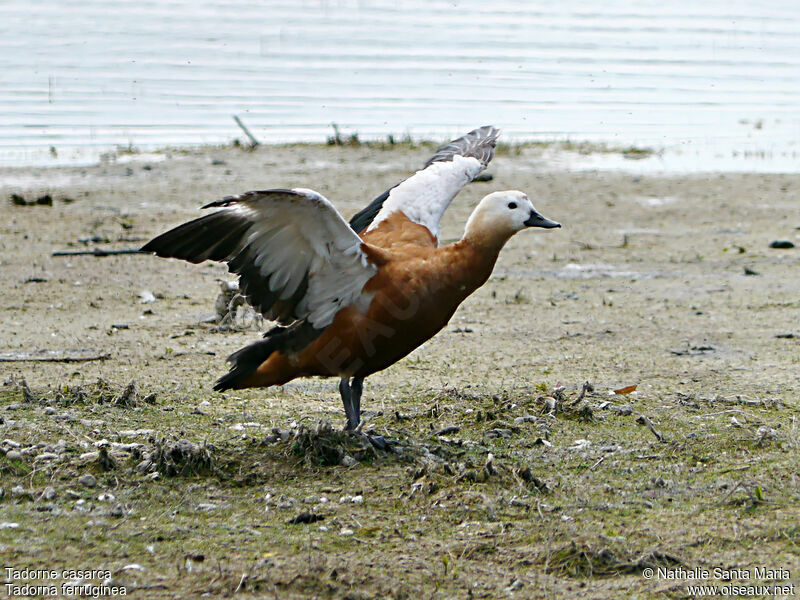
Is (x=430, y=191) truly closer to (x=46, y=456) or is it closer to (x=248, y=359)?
(x=248, y=359)

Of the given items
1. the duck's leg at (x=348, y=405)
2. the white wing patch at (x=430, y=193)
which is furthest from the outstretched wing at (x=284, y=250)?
the white wing patch at (x=430, y=193)

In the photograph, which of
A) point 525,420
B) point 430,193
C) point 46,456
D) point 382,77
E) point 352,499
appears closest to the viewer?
point 352,499

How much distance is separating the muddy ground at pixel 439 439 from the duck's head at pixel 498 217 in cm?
108

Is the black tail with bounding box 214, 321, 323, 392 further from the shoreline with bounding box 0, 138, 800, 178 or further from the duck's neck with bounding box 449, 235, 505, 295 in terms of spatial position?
the shoreline with bounding box 0, 138, 800, 178

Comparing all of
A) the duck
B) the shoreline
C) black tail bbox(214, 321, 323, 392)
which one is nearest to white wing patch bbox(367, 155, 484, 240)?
the duck

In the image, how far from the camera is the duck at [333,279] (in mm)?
5332

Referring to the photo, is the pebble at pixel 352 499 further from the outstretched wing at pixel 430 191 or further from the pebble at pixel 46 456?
the outstretched wing at pixel 430 191

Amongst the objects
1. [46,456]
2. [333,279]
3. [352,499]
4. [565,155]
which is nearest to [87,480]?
[46,456]

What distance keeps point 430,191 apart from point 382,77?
15.1 meters

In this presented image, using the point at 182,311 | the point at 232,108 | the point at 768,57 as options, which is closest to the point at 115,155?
the point at 232,108

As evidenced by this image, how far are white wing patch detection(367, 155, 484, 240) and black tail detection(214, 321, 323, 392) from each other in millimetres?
1058

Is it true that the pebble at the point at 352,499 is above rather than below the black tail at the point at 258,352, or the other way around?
below

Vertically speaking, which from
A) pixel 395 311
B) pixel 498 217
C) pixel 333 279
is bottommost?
pixel 395 311

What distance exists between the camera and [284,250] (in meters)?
5.45
